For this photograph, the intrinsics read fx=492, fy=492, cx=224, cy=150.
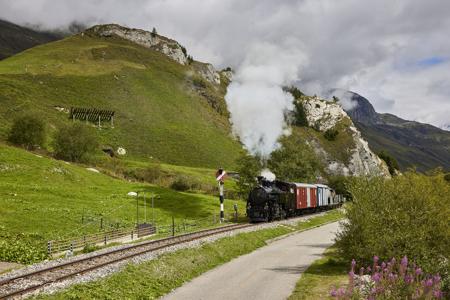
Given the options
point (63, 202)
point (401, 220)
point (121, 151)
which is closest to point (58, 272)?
point (401, 220)

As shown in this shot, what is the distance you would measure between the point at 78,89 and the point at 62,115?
21.7 m

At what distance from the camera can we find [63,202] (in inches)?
2021

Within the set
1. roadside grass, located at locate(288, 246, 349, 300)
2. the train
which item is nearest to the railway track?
roadside grass, located at locate(288, 246, 349, 300)

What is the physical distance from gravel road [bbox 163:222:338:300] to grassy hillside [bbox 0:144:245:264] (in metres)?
15.1

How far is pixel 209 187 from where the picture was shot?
285 feet

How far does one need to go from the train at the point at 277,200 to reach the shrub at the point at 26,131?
44.3 metres

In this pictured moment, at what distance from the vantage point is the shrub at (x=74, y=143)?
81438mm

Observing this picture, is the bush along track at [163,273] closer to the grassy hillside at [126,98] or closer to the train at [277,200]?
the train at [277,200]

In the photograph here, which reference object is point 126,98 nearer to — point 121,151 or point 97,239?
point 121,151

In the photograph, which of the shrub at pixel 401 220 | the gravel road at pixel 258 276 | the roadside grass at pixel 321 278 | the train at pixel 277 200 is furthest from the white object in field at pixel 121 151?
the shrub at pixel 401 220

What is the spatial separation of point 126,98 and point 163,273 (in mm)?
124015

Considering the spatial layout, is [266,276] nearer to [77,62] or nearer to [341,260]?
[341,260]

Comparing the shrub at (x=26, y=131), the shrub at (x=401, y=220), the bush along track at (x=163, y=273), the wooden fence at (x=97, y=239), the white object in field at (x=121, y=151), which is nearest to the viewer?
the bush along track at (x=163, y=273)

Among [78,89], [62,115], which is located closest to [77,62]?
[78,89]
